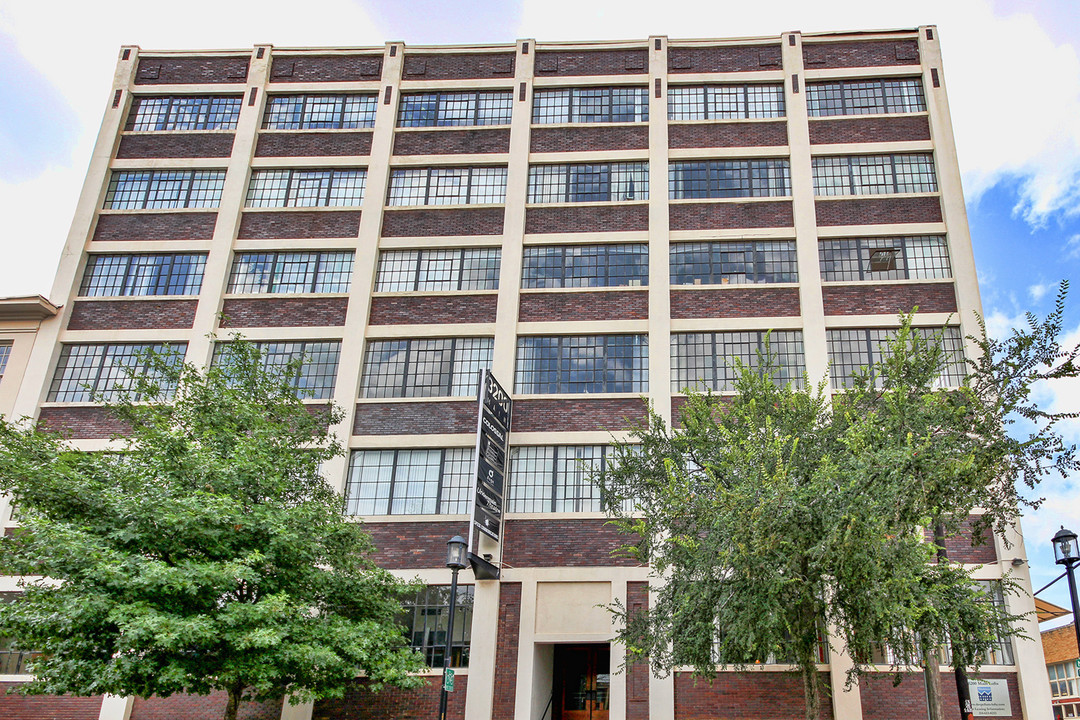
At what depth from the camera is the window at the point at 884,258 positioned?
85.0 feet

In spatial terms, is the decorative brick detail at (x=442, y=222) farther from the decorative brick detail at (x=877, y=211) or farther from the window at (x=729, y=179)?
the decorative brick detail at (x=877, y=211)

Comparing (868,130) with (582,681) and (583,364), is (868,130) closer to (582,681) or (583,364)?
(583,364)

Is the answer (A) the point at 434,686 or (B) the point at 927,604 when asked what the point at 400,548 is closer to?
(A) the point at 434,686

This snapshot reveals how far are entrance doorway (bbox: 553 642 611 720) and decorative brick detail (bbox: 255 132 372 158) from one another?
723 inches

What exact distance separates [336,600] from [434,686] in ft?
19.0

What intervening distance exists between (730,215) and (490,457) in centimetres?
1168

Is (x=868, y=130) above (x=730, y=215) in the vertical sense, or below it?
above

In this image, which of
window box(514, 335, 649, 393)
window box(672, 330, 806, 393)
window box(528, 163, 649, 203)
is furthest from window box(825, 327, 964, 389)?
window box(528, 163, 649, 203)

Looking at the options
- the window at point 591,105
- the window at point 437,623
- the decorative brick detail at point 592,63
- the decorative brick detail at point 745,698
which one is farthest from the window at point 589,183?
the decorative brick detail at point 745,698

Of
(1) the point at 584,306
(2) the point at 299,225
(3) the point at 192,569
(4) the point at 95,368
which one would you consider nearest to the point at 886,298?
(1) the point at 584,306

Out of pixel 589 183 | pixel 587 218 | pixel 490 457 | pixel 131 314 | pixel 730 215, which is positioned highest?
pixel 589 183

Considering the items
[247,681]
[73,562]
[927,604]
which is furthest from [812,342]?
[73,562]

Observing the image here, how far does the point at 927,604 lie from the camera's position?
563 inches

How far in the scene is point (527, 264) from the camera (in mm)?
27156
